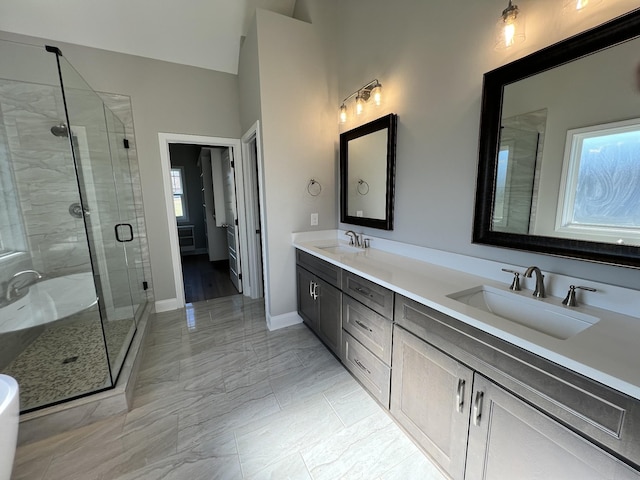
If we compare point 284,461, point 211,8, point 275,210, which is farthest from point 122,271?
point 211,8

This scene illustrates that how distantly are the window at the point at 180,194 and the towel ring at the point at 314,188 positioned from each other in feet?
15.2

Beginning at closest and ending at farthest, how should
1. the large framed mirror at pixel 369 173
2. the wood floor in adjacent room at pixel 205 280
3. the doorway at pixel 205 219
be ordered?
1. the large framed mirror at pixel 369 173
2. the wood floor in adjacent room at pixel 205 280
3. the doorway at pixel 205 219

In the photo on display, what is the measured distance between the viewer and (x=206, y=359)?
225cm

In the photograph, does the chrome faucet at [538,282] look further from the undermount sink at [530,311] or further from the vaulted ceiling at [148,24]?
the vaulted ceiling at [148,24]

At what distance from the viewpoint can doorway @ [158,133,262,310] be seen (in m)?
3.11

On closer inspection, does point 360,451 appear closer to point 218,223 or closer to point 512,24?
point 512,24

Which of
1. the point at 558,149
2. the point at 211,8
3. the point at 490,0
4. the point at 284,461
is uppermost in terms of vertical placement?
the point at 211,8

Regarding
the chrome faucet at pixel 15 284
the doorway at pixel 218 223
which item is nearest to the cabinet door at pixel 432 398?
the doorway at pixel 218 223

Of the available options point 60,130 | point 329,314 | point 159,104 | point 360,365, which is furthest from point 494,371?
point 159,104

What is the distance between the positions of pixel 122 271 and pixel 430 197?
3032mm

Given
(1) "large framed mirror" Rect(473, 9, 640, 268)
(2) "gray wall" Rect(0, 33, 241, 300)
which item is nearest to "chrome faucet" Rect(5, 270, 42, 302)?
(2) "gray wall" Rect(0, 33, 241, 300)

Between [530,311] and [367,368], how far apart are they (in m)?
0.99

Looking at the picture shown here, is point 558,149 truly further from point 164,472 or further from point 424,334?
point 164,472

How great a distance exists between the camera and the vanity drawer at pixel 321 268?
202 centimetres
